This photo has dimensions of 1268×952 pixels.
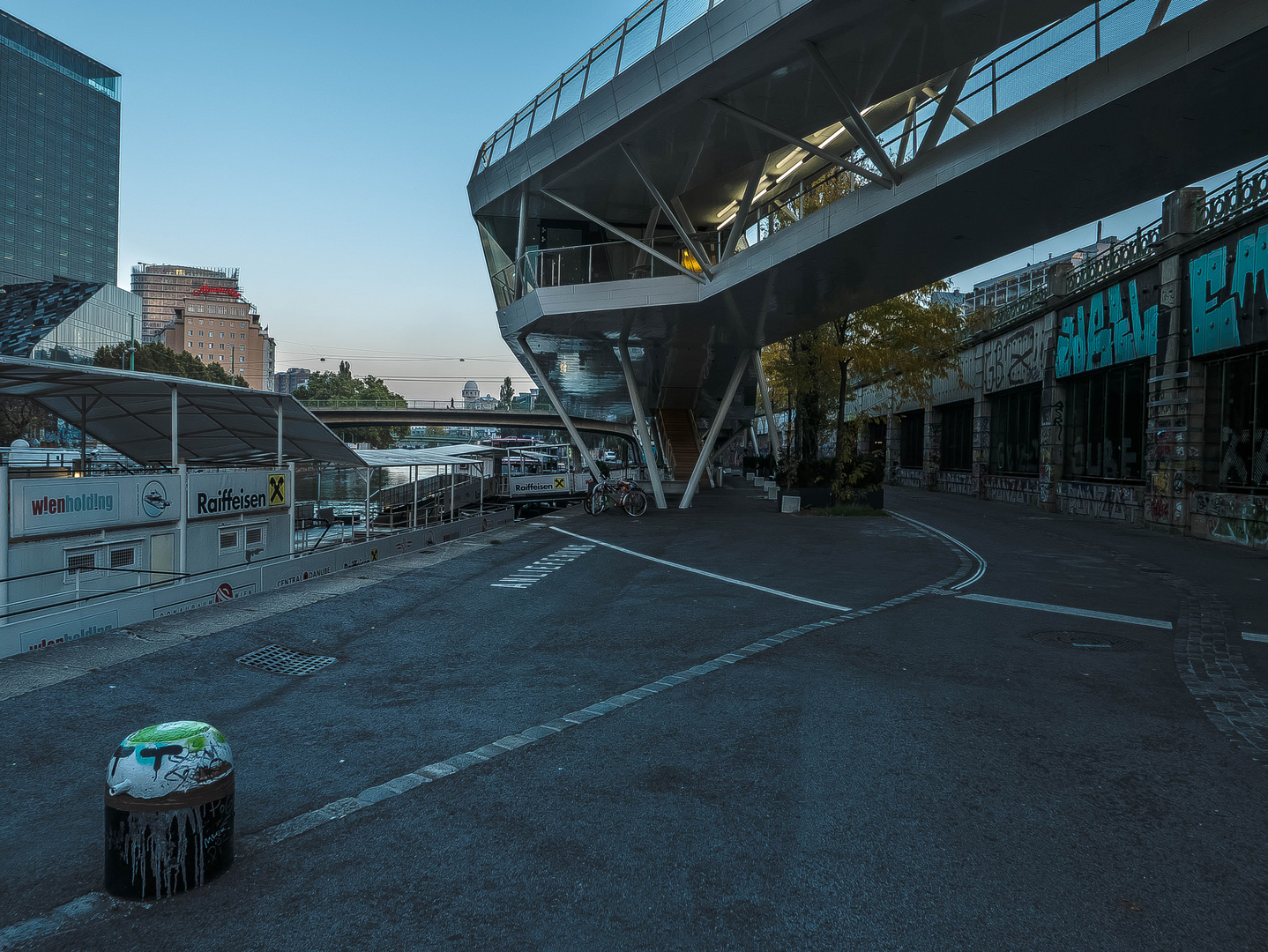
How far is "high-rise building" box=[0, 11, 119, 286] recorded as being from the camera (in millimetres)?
143000

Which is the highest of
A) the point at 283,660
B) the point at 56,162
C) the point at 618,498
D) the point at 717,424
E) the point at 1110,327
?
the point at 56,162

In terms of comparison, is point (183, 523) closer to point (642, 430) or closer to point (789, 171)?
point (642, 430)

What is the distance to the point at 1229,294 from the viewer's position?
19.2 m

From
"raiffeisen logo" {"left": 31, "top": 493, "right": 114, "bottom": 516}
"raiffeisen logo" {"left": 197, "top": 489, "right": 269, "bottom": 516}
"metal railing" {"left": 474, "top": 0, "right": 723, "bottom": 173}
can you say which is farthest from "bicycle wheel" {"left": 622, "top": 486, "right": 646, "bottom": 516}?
"raiffeisen logo" {"left": 31, "top": 493, "right": 114, "bottom": 516}

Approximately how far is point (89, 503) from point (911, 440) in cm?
4897

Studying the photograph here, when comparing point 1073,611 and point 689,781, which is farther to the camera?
point 1073,611

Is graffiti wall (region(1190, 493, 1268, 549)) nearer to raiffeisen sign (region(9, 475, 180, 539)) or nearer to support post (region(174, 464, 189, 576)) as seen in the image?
support post (region(174, 464, 189, 576))

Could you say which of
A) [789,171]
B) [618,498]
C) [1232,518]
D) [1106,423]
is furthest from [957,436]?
[618,498]

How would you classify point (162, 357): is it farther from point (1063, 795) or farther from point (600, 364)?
point (1063, 795)

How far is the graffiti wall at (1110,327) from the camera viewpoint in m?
23.2

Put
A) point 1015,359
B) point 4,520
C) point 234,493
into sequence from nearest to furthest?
point 4,520 < point 234,493 < point 1015,359

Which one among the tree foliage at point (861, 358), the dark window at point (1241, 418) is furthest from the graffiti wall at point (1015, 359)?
the dark window at point (1241, 418)

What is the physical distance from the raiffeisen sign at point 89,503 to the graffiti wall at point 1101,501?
2566 cm

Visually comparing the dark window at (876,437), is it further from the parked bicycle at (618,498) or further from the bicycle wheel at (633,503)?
the bicycle wheel at (633,503)
